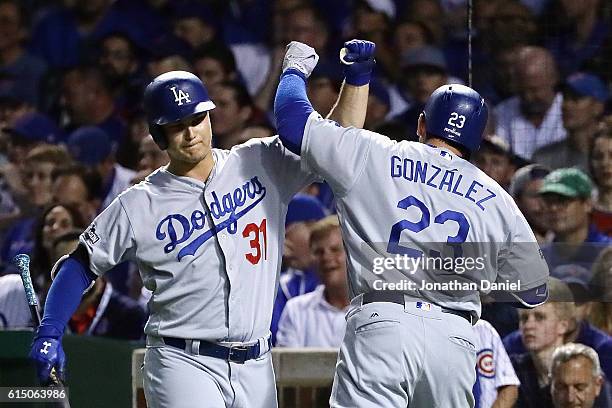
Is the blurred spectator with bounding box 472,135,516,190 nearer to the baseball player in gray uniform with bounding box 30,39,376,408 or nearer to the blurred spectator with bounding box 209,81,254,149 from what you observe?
the blurred spectator with bounding box 209,81,254,149

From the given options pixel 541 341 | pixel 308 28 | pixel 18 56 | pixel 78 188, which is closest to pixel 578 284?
pixel 541 341

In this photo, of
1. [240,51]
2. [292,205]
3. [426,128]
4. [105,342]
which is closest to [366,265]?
[426,128]

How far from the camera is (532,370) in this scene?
18.9 ft

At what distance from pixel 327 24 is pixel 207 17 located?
2.45 ft

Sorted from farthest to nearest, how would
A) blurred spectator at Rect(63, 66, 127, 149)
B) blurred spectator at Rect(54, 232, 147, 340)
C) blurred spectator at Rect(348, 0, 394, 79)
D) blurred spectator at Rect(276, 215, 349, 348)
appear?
blurred spectator at Rect(63, 66, 127, 149)
blurred spectator at Rect(348, 0, 394, 79)
blurred spectator at Rect(54, 232, 147, 340)
blurred spectator at Rect(276, 215, 349, 348)

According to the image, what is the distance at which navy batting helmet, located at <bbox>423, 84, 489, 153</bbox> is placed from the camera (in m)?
4.17

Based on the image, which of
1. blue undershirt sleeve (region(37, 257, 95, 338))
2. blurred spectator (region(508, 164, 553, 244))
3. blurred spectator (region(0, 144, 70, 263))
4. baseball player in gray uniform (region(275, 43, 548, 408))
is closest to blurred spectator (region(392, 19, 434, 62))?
blurred spectator (region(508, 164, 553, 244))

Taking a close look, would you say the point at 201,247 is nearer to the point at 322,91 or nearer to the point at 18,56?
the point at 322,91

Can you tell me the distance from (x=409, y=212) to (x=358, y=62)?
2.14 feet

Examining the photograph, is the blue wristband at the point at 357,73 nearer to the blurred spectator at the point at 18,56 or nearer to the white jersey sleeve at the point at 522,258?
the white jersey sleeve at the point at 522,258

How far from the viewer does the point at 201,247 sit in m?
4.25

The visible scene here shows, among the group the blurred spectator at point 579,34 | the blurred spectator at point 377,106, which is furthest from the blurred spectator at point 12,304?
the blurred spectator at point 579,34

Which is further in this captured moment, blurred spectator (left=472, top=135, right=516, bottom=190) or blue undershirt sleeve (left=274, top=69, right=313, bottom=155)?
blurred spectator (left=472, top=135, right=516, bottom=190)

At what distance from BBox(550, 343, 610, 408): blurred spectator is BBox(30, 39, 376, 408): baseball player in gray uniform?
5.66 feet
